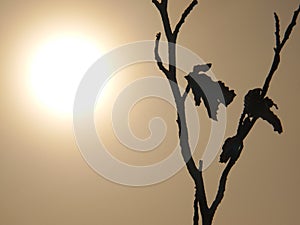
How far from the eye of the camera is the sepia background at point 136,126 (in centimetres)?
117

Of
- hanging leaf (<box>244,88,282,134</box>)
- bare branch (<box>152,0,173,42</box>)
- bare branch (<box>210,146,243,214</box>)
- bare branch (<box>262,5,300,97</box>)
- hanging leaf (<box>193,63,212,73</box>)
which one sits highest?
bare branch (<box>152,0,173,42</box>)

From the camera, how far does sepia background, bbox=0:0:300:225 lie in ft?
3.84

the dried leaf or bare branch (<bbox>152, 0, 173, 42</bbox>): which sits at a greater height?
bare branch (<bbox>152, 0, 173, 42</bbox>)

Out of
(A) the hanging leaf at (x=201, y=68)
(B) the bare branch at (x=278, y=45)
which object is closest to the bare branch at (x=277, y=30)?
(B) the bare branch at (x=278, y=45)

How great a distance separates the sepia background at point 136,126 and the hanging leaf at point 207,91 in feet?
0.41

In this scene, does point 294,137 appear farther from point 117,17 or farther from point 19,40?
point 19,40

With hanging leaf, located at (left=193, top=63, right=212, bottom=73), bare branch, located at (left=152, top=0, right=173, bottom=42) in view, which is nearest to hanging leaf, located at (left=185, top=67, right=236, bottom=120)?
hanging leaf, located at (left=193, top=63, right=212, bottom=73)

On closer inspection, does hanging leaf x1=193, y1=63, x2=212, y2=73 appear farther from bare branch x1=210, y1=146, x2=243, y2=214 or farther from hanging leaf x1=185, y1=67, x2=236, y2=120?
bare branch x1=210, y1=146, x2=243, y2=214

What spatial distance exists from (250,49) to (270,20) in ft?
0.32

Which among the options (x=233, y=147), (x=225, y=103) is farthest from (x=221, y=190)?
(x=225, y=103)

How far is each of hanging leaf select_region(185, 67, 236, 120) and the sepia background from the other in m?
0.12

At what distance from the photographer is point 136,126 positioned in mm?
1200

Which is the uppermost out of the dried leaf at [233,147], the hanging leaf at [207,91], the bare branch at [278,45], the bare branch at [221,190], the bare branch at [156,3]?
the bare branch at [156,3]

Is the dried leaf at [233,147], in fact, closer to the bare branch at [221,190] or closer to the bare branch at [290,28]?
the bare branch at [221,190]
